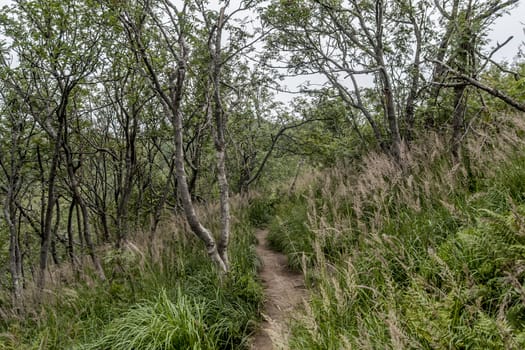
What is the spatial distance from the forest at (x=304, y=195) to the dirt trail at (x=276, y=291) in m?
0.07

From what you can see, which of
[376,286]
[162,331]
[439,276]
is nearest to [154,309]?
[162,331]

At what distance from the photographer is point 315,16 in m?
6.78

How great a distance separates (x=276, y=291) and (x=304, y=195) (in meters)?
2.04

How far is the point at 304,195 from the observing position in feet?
19.7

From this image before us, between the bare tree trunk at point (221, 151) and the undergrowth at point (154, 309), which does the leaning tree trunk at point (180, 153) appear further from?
the undergrowth at point (154, 309)

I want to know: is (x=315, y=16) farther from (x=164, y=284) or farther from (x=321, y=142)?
(x=164, y=284)

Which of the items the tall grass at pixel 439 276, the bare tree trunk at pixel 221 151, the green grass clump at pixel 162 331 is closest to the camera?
the tall grass at pixel 439 276

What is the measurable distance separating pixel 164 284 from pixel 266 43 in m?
6.26

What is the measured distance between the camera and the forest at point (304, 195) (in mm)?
2498

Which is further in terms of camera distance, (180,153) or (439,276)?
(180,153)

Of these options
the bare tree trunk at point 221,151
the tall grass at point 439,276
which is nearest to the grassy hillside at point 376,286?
the tall grass at point 439,276

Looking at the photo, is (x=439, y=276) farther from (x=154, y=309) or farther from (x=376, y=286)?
(x=154, y=309)

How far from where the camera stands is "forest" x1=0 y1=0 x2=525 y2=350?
8.20 feet

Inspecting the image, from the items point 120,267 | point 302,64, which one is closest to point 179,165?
point 120,267
